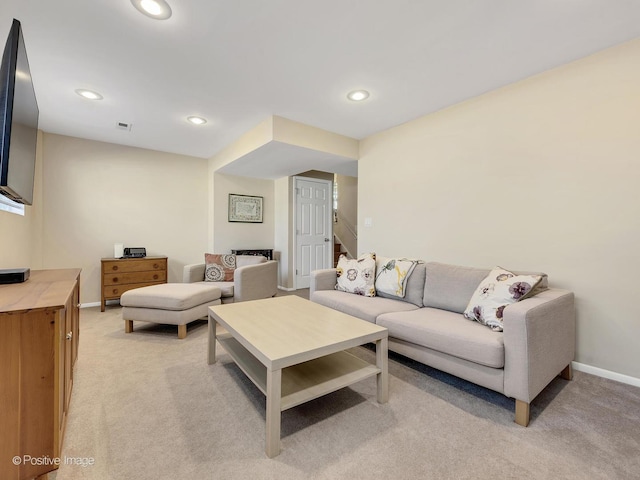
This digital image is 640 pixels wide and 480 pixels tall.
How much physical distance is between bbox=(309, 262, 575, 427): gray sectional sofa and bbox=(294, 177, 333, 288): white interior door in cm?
260

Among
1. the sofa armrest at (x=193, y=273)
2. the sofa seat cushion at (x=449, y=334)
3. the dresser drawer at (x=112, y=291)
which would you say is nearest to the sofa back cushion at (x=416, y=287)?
the sofa seat cushion at (x=449, y=334)

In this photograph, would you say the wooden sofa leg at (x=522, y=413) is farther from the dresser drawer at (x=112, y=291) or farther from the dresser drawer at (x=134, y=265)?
the dresser drawer at (x=112, y=291)

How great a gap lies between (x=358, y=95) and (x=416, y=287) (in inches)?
72.7

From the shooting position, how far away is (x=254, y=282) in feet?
11.4

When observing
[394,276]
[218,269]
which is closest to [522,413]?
[394,276]

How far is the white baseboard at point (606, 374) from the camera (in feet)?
6.23

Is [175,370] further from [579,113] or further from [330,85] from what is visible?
[579,113]

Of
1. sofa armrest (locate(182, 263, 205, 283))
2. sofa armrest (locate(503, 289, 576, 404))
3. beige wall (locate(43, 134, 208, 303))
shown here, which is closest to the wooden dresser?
beige wall (locate(43, 134, 208, 303))

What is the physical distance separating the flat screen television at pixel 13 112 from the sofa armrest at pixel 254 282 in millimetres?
2005

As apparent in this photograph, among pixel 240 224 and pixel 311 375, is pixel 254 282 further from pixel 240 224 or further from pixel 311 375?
pixel 311 375

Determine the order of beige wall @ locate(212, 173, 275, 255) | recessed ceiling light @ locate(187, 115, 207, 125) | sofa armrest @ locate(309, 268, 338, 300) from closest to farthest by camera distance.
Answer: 1. sofa armrest @ locate(309, 268, 338, 300)
2. recessed ceiling light @ locate(187, 115, 207, 125)
3. beige wall @ locate(212, 173, 275, 255)

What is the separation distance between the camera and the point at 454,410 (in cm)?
163

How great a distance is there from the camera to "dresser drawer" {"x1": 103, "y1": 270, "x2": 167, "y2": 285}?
3.65m

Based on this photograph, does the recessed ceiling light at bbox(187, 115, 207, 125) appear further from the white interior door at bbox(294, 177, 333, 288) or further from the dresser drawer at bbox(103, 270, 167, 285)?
the dresser drawer at bbox(103, 270, 167, 285)
